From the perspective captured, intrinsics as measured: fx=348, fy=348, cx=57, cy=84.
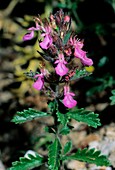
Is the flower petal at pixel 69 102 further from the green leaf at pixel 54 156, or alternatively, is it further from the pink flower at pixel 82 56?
the green leaf at pixel 54 156

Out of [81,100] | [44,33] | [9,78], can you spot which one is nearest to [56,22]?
[44,33]

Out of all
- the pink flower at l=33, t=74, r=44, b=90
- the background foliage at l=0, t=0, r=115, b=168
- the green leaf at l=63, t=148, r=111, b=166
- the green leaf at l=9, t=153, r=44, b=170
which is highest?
the background foliage at l=0, t=0, r=115, b=168

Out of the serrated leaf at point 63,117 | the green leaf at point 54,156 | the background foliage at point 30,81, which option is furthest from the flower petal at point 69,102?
the background foliage at point 30,81

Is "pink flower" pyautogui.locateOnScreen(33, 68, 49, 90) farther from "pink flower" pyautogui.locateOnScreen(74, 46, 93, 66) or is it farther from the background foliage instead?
the background foliage

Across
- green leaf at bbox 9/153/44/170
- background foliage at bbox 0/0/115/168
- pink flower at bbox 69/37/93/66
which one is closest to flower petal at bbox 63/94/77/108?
pink flower at bbox 69/37/93/66

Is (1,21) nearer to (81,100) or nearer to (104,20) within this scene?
(104,20)

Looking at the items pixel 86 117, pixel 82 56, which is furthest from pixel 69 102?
pixel 82 56
